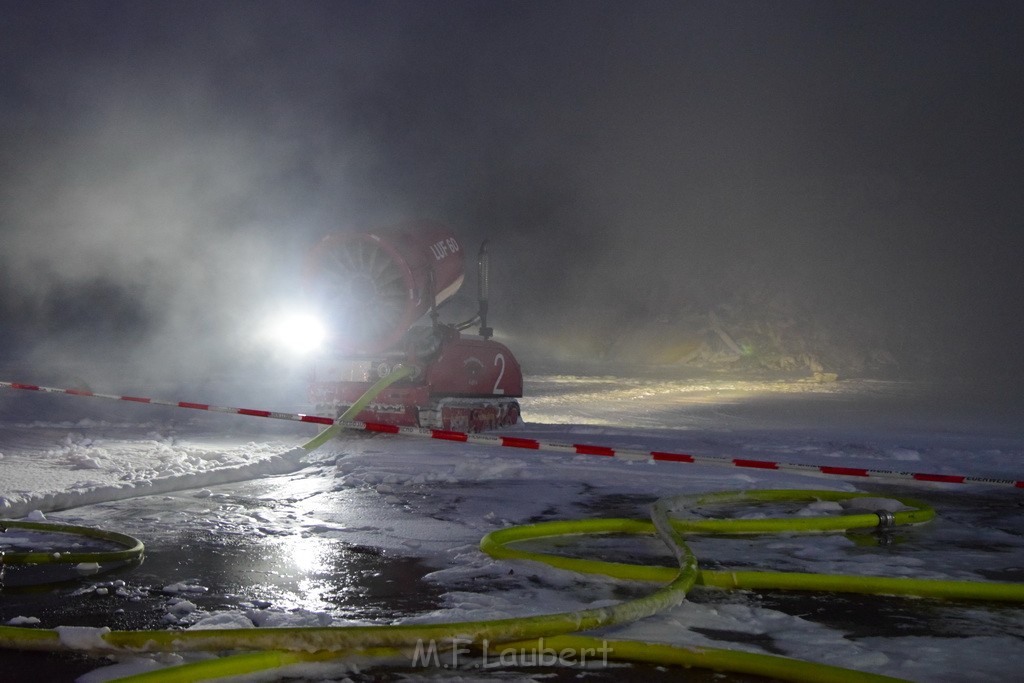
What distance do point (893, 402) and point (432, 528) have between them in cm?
1689

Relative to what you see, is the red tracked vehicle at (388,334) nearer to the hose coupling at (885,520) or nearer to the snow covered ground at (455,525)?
the snow covered ground at (455,525)

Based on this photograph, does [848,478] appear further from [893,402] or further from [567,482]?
[893,402]

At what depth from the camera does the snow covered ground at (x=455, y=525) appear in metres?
3.45

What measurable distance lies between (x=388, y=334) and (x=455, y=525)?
5.05 metres

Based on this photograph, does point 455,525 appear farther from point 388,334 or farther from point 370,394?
point 388,334

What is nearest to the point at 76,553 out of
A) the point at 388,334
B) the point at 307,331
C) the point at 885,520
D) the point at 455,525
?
the point at 455,525

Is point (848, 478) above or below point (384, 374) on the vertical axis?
below

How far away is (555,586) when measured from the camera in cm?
402

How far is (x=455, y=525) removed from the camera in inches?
214

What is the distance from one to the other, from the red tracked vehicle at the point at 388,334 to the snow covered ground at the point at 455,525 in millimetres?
621

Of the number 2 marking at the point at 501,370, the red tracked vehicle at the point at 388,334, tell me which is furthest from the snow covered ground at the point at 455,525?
the number 2 marking at the point at 501,370

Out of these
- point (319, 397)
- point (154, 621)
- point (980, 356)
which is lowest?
point (154, 621)

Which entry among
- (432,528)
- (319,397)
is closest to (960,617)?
(432,528)

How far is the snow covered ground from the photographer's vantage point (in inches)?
136
